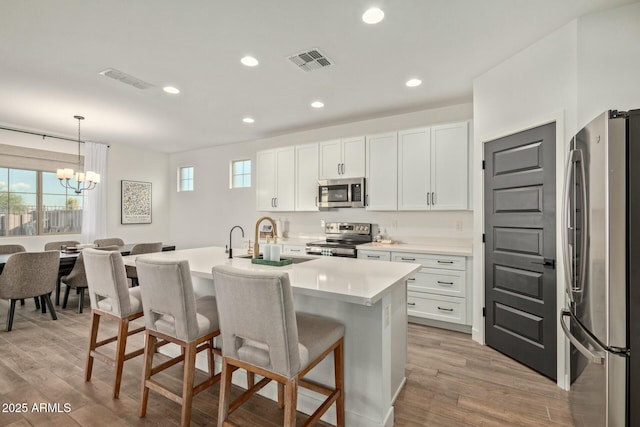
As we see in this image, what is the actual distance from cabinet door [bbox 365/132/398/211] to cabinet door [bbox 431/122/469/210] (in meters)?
0.49

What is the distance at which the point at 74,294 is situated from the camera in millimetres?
5004

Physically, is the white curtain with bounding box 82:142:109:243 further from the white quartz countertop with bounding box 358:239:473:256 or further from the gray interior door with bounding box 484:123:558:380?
the gray interior door with bounding box 484:123:558:380

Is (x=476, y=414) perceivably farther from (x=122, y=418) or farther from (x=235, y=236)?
(x=235, y=236)

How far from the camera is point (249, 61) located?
2.91 meters

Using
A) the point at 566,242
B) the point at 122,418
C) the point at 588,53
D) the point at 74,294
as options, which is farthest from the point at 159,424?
the point at 74,294

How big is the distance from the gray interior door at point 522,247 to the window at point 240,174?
4318 millimetres

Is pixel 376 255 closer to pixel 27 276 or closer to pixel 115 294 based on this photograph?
pixel 115 294

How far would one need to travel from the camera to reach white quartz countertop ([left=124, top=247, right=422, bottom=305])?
1.51 metres

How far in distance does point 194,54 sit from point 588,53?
3.12 m

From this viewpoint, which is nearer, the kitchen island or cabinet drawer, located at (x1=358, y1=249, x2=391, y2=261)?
the kitchen island

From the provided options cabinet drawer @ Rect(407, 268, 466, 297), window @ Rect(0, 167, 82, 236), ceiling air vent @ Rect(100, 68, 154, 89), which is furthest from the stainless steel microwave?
window @ Rect(0, 167, 82, 236)

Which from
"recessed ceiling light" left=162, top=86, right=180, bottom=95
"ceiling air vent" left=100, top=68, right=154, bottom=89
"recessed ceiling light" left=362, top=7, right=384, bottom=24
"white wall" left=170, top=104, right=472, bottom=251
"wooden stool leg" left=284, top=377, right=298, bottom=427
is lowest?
"wooden stool leg" left=284, top=377, right=298, bottom=427

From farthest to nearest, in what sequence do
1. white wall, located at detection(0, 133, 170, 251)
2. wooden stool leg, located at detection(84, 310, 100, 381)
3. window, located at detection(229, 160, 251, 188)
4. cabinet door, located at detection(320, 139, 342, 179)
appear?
window, located at detection(229, 160, 251, 188) < white wall, located at detection(0, 133, 170, 251) < cabinet door, located at detection(320, 139, 342, 179) < wooden stool leg, located at detection(84, 310, 100, 381)

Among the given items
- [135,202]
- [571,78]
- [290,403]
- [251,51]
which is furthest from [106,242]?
[571,78]
